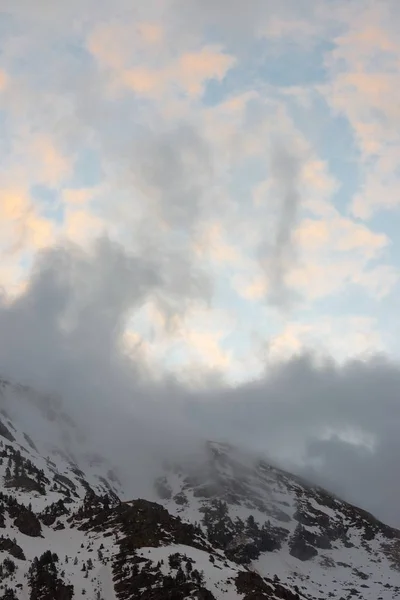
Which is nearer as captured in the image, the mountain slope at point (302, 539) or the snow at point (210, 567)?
the snow at point (210, 567)

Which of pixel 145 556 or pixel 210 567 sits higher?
pixel 210 567

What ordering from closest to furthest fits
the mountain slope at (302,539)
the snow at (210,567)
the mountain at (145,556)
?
the snow at (210,567)
the mountain at (145,556)
the mountain slope at (302,539)

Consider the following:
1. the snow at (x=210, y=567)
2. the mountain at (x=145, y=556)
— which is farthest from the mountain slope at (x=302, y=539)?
the snow at (x=210, y=567)

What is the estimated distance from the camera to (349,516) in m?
190

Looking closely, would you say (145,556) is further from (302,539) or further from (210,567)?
(302,539)

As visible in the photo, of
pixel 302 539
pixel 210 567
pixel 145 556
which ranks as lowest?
pixel 145 556

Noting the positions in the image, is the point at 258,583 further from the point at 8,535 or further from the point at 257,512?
the point at 257,512

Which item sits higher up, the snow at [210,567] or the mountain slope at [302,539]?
the mountain slope at [302,539]

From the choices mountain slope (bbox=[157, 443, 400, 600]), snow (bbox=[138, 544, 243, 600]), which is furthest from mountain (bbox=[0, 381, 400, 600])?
mountain slope (bbox=[157, 443, 400, 600])

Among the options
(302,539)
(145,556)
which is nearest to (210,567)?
(145,556)

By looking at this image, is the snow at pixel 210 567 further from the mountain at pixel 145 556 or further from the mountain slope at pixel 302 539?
the mountain slope at pixel 302 539

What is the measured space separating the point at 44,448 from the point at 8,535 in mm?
139818

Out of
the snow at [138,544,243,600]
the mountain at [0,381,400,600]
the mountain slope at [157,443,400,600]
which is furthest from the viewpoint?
the mountain slope at [157,443,400,600]

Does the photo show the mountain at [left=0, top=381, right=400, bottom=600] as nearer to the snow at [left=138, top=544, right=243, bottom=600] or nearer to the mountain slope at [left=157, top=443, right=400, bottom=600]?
the snow at [left=138, top=544, right=243, bottom=600]
